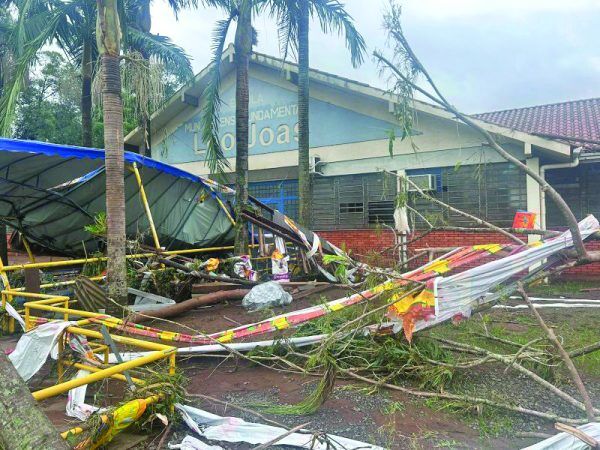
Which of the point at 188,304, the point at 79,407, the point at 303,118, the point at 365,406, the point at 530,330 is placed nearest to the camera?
the point at 79,407

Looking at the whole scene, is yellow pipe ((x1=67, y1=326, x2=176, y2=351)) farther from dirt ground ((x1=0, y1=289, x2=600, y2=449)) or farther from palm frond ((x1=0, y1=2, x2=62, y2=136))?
palm frond ((x1=0, y1=2, x2=62, y2=136))

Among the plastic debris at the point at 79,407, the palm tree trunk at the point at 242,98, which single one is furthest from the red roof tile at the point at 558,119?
the plastic debris at the point at 79,407

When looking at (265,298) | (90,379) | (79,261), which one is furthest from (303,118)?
(90,379)

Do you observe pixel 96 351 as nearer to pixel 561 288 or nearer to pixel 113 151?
pixel 113 151

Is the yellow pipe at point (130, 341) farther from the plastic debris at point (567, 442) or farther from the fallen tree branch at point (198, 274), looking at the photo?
the fallen tree branch at point (198, 274)

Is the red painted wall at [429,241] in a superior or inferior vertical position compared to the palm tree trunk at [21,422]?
superior

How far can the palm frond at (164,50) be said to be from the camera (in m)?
12.2

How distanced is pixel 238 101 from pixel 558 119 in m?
9.70

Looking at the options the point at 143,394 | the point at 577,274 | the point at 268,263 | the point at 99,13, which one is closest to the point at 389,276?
the point at 143,394

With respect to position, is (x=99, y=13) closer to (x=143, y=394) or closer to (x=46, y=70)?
(x=143, y=394)

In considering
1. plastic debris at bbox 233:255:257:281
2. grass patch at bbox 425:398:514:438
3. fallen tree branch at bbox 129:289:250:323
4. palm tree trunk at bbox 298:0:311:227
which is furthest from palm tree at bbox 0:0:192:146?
grass patch at bbox 425:398:514:438

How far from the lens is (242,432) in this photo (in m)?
3.42

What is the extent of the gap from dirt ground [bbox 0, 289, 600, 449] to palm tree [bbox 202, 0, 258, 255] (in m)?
5.17

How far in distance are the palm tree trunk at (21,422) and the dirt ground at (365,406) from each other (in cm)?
127
